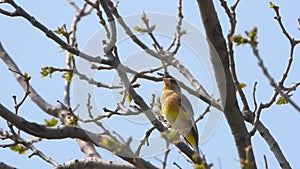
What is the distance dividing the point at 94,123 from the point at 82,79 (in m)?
0.45

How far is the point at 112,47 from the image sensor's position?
3512mm

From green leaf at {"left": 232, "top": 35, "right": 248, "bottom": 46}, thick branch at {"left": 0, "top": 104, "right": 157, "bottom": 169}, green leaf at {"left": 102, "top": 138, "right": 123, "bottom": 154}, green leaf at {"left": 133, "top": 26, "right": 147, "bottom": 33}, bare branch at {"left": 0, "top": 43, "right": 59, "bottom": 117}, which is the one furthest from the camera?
bare branch at {"left": 0, "top": 43, "right": 59, "bottom": 117}

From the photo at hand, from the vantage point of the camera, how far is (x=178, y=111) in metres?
6.11

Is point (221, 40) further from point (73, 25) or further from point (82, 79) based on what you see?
point (73, 25)

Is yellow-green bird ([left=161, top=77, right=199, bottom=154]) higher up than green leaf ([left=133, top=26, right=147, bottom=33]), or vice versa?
yellow-green bird ([left=161, top=77, right=199, bottom=154])

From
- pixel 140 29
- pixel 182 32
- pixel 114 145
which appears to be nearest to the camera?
pixel 114 145

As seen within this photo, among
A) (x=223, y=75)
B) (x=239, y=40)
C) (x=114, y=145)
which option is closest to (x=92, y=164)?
(x=114, y=145)

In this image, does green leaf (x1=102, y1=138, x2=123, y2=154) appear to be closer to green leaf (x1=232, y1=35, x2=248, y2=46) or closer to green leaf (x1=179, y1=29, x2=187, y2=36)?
green leaf (x1=232, y1=35, x2=248, y2=46)

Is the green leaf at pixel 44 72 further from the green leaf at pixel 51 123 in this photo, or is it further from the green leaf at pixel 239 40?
the green leaf at pixel 239 40

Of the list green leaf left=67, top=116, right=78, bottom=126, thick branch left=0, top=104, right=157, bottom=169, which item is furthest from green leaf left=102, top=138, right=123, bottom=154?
green leaf left=67, top=116, right=78, bottom=126

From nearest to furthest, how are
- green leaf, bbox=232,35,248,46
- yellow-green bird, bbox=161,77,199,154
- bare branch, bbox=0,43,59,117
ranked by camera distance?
green leaf, bbox=232,35,248,46, bare branch, bbox=0,43,59,117, yellow-green bird, bbox=161,77,199,154

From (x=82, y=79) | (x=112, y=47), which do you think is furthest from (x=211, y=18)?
(x=82, y=79)

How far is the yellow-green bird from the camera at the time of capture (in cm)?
541

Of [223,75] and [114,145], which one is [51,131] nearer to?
[114,145]
